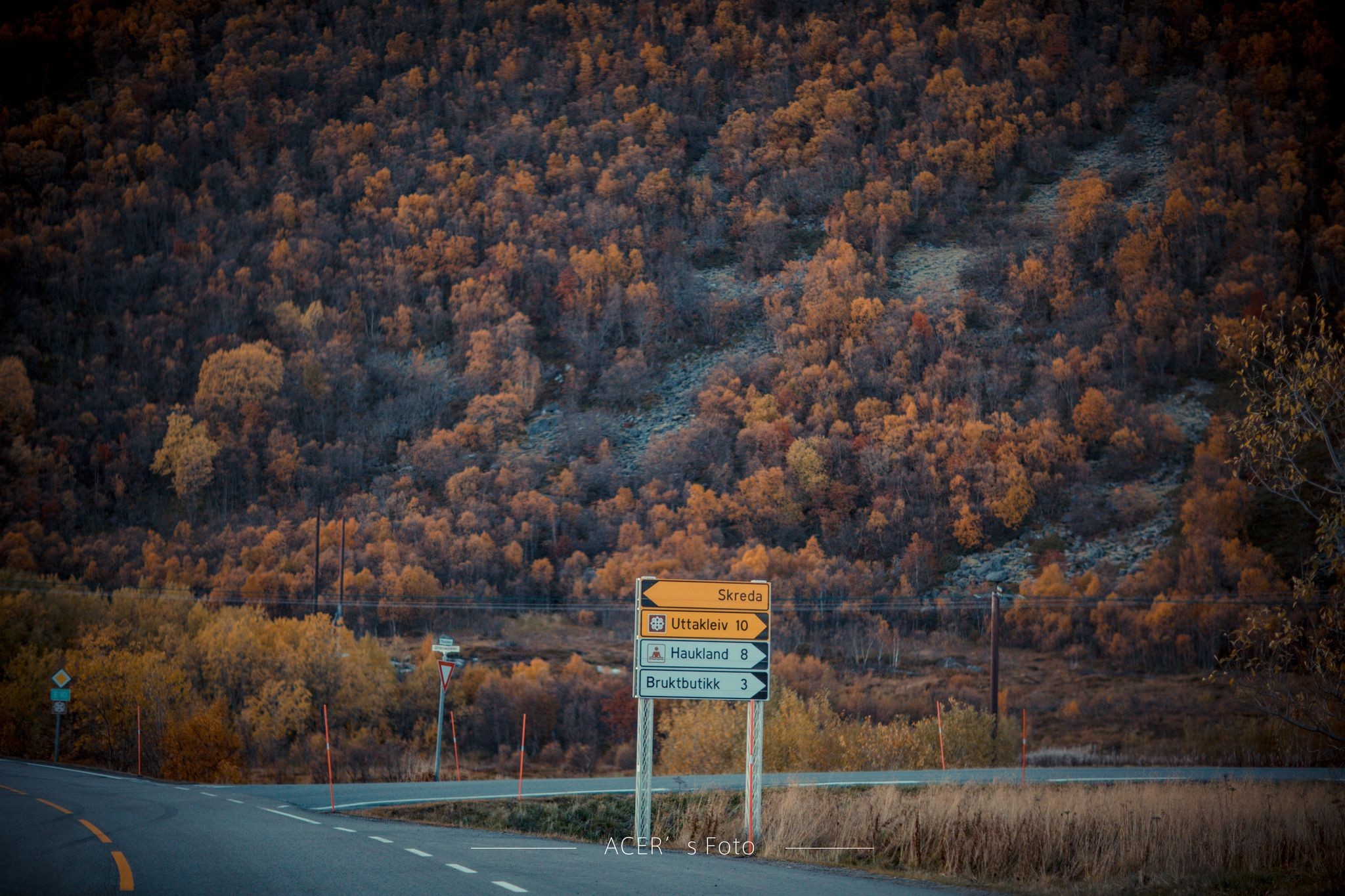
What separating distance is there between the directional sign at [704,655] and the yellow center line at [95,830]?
711cm

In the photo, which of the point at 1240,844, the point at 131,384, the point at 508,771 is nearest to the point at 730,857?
the point at 1240,844

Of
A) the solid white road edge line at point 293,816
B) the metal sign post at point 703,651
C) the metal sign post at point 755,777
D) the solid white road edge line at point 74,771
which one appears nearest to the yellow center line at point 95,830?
the solid white road edge line at point 293,816

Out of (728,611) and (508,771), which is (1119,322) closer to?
(508,771)

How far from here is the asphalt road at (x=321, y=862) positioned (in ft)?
37.4

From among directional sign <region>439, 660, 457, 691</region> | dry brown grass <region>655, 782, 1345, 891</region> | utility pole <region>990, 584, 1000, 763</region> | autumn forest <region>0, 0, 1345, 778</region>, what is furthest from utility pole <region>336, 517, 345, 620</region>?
dry brown grass <region>655, 782, 1345, 891</region>

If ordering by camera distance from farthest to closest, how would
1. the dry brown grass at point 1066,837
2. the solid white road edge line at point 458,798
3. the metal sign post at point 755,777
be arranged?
the solid white road edge line at point 458,798 < the metal sign post at point 755,777 < the dry brown grass at point 1066,837

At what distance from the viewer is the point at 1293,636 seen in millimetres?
13422

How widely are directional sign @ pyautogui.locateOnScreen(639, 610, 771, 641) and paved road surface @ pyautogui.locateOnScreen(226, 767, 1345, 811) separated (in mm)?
7963

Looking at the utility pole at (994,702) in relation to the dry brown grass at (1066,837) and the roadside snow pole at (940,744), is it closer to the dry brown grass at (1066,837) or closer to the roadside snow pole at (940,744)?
the roadside snow pole at (940,744)

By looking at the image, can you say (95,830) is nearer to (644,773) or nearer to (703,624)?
(644,773)

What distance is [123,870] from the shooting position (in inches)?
476

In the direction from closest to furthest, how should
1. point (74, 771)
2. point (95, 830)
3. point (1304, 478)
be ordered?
point (1304, 478)
point (95, 830)
point (74, 771)

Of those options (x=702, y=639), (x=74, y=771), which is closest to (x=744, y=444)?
(x=74, y=771)

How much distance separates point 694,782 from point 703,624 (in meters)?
14.4
